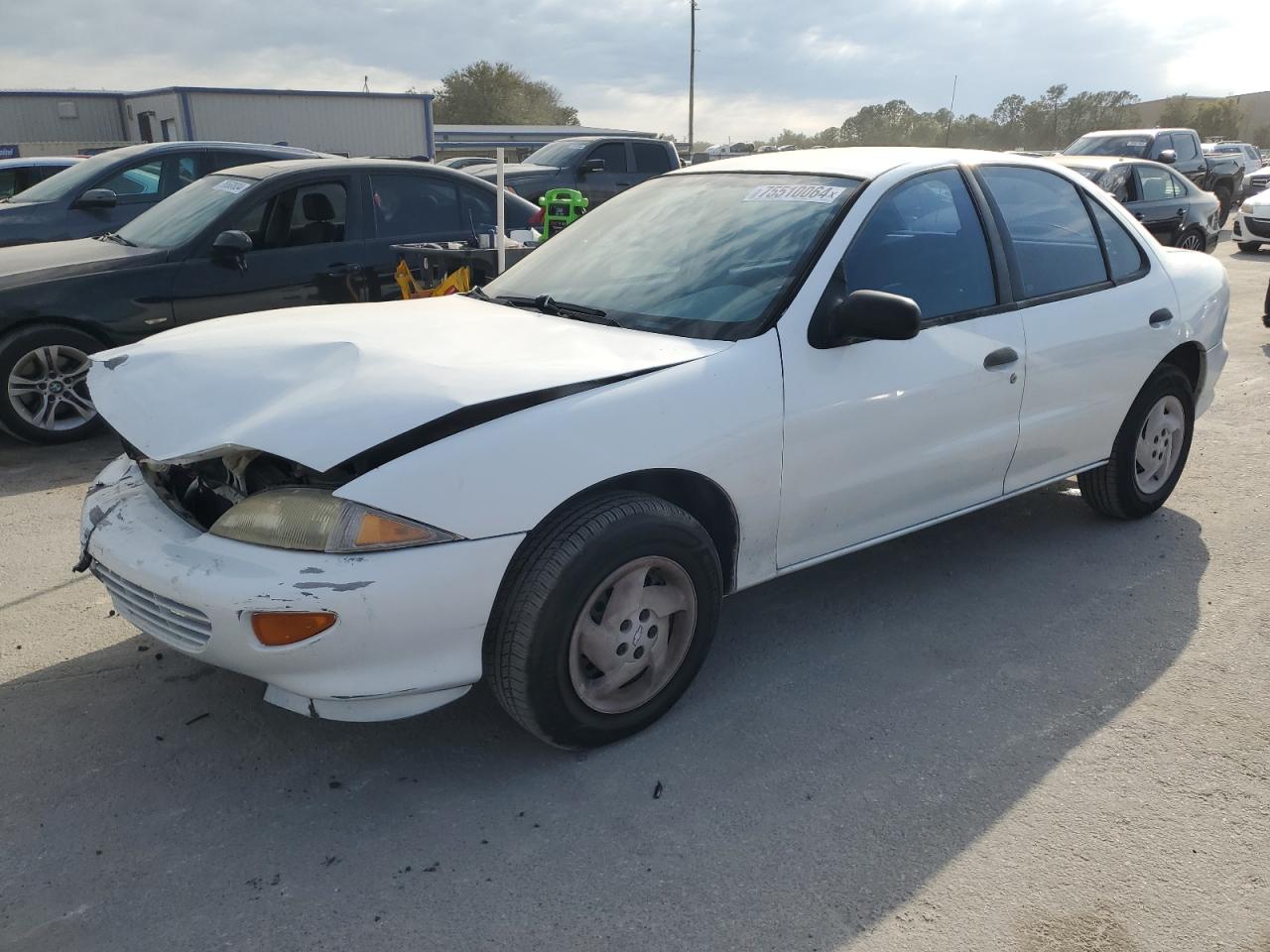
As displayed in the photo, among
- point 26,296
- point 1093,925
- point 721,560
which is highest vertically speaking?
point 26,296

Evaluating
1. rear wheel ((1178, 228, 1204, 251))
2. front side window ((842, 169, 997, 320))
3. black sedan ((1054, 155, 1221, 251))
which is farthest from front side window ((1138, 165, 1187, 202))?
front side window ((842, 169, 997, 320))

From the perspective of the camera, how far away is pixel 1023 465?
12.8 ft

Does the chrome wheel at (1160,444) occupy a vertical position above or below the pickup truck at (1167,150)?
below

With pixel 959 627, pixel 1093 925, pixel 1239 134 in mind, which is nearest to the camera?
pixel 1093 925

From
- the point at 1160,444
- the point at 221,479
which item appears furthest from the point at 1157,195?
the point at 221,479

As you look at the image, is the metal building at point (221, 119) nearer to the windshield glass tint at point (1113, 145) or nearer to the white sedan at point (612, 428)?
the windshield glass tint at point (1113, 145)

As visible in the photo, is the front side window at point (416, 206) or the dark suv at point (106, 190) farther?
the dark suv at point (106, 190)

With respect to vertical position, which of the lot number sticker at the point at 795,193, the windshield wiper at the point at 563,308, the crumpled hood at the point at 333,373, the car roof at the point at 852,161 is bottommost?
the crumpled hood at the point at 333,373

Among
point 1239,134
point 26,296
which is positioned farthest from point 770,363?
point 1239,134

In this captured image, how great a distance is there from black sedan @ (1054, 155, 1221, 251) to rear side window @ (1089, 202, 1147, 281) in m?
8.17

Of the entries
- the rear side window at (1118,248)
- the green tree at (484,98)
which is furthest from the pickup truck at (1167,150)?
the green tree at (484,98)

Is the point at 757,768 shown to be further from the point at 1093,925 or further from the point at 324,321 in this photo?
the point at 324,321

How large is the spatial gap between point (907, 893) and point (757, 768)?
22.6 inches

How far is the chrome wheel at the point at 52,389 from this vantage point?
18.4 ft
